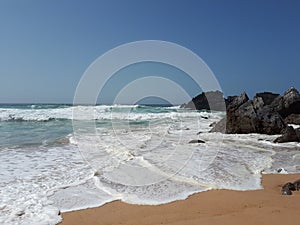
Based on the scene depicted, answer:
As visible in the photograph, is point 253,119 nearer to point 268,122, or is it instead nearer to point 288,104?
point 268,122

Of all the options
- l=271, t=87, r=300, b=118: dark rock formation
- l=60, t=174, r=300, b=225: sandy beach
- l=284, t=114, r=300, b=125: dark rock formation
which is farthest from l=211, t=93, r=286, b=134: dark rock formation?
l=60, t=174, r=300, b=225: sandy beach

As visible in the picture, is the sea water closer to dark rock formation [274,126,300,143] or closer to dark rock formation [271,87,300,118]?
dark rock formation [274,126,300,143]

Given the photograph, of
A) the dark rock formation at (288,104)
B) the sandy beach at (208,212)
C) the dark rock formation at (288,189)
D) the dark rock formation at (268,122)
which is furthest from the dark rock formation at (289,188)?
the dark rock formation at (288,104)

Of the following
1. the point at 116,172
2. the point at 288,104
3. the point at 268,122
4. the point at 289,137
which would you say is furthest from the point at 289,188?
the point at 288,104

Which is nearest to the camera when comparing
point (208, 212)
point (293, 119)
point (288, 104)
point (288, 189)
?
point (208, 212)

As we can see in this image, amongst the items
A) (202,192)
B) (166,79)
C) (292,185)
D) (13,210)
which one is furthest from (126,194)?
(166,79)

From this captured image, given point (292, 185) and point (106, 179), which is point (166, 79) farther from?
point (292, 185)

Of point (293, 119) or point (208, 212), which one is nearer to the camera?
point (208, 212)

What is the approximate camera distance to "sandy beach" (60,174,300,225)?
4305 mm

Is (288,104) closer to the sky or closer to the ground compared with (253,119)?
closer to the sky

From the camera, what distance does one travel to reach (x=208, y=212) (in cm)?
469

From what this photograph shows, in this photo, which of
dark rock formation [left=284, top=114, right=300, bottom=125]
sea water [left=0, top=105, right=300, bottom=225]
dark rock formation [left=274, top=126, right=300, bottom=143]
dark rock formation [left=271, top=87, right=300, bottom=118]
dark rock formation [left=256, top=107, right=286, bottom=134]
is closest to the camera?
sea water [left=0, top=105, right=300, bottom=225]

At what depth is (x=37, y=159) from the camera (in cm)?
926

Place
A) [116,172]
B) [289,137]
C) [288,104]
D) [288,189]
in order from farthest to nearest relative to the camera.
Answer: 1. [288,104]
2. [289,137]
3. [116,172]
4. [288,189]
